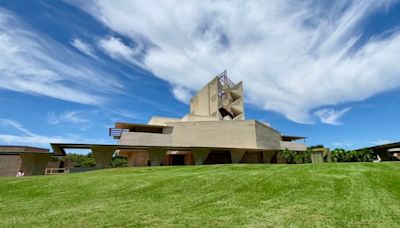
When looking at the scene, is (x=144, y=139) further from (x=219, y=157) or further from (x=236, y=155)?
(x=236, y=155)

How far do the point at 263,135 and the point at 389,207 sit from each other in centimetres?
3287

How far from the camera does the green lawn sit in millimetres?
5840

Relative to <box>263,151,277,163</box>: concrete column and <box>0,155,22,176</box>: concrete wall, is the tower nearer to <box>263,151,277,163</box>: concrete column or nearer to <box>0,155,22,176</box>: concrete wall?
<box>263,151,277,163</box>: concrete column

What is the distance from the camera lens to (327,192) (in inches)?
323

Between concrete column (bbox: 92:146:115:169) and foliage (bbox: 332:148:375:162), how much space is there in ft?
106

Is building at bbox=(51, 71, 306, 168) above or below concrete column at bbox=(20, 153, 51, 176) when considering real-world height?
above

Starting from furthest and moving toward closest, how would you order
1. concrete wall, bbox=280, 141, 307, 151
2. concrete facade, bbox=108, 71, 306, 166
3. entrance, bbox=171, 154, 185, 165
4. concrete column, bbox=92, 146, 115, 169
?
1. concrete wall, bbox=280, 141, 307, 151
2. entrance, bbox=171, 154, 185, 165
3. concrete facade, bbox=108, 71, 306, 166
4. concrete column, bbox=92, 146, 115, 169

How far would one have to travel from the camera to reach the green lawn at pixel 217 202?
5840mm

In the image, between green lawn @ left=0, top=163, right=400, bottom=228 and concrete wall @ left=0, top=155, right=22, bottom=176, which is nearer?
green lawn @ left=0, top=163, right=400, bottom=228

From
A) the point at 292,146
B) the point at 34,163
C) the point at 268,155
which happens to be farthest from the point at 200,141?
the point at 34,163

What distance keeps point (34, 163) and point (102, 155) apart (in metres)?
6.21

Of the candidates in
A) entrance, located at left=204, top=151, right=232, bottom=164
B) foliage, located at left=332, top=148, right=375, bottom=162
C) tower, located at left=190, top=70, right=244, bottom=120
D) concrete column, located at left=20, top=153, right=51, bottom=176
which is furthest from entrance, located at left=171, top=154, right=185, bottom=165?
foliage, located at left=332, top=148, right=375, bottom=162

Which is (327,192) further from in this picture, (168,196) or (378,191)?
(168,196)

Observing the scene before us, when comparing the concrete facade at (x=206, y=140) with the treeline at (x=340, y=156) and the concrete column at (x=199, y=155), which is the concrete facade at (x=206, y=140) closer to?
the concrete column at (x=199, y=155)
